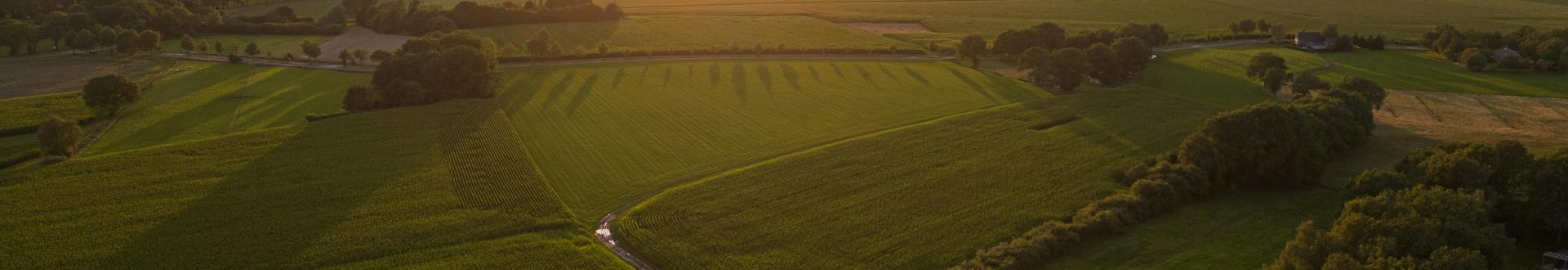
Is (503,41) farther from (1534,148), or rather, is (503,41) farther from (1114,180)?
(1534,148)

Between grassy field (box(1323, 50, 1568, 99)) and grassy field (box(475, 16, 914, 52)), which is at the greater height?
grassy field (box(475, 16, 914, 52))

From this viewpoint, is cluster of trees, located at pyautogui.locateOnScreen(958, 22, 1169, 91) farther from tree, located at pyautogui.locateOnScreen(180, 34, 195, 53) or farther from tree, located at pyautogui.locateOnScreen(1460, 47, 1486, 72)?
tree, located at pyautogui.locateOnScreen(180, 34, 195, 53)

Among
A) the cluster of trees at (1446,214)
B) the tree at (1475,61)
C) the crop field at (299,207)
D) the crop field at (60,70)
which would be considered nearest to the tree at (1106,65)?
the cluster of trees at (1446,214)

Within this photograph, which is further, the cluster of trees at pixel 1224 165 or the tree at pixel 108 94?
the tree at pixel 108 94

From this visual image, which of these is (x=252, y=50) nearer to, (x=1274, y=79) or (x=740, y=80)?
(x=740, y=80)

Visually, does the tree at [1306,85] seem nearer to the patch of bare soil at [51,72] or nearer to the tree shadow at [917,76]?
the tree shadow at [917,76]

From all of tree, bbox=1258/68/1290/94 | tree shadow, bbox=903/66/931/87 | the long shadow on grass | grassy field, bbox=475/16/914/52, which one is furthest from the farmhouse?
the long shadow on grass
